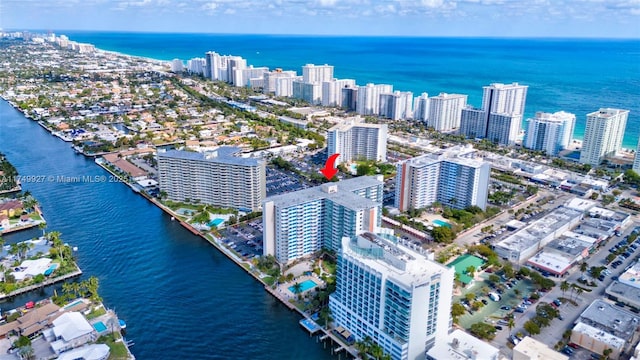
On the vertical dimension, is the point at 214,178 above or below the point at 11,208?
above

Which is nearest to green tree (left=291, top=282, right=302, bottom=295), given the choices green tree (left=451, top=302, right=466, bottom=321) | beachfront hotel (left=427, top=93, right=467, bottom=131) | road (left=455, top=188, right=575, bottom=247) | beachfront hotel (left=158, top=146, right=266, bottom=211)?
green tree (left=451, top=302, right=466, bottom=321)

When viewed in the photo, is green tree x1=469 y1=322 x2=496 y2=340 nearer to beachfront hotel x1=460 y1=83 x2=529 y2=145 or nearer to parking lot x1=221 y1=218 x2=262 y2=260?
parking lot x1=221 y1=218 x2=262 y2=260

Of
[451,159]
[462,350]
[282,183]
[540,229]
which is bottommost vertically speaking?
[282,183]

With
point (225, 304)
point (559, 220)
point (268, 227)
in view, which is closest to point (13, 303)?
point (225, 304)

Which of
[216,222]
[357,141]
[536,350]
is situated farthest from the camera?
[357,141]

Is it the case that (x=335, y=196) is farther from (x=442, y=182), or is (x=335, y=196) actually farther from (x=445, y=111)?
(x=445, y=111)

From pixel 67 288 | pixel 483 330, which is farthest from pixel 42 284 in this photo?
pixel 483 330

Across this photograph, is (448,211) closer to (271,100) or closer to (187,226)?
(187,226)
